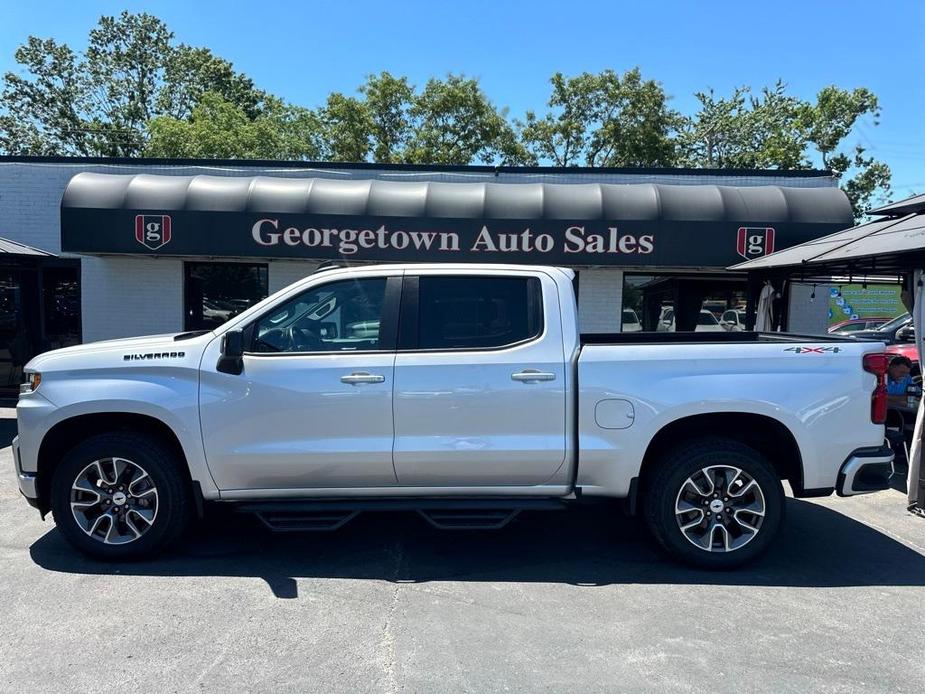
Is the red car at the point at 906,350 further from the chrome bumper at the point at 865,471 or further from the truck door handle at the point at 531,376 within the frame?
the truck door handle at the point at 531,376

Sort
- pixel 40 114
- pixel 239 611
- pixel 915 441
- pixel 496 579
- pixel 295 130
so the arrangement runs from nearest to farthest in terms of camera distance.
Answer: pixel 239 611, pixel 496 579, pixel 915 441, pixel 295 130, pixel 40 114

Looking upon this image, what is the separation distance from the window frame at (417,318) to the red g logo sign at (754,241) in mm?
6464

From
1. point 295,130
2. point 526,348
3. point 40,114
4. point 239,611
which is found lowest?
point 239,611

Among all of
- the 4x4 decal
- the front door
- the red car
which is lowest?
the front door

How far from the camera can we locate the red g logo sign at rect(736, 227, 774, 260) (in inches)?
385

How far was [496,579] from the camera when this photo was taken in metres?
4.24

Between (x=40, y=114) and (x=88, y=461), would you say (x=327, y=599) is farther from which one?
(x=40, y=114)

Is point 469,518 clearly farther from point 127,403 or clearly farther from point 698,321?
point 698,321

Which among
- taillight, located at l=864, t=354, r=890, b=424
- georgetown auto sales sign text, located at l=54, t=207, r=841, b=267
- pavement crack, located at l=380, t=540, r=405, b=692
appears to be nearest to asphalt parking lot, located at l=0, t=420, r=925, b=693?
pavement crack, located at l=380, t=540, r=405, b=692

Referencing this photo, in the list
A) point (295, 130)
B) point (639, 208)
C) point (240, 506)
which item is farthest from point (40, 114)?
point (240, 506)

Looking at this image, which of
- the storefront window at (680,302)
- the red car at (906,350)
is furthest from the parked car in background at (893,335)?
the storefront window at (680,302)

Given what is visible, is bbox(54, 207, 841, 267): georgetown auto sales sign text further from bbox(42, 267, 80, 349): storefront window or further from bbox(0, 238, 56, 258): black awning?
bbox(42, 267, 80, 349): storefront window

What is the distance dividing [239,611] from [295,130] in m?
33.2

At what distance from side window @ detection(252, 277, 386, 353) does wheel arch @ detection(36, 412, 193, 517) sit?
33.8 inches
